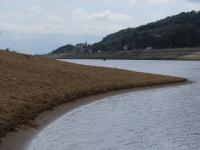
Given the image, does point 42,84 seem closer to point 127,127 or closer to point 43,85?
point 43,85

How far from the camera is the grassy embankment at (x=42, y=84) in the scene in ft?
95.0

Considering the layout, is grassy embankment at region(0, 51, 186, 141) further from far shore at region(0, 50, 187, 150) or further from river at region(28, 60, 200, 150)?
river at region(28, 60, 200, 150)

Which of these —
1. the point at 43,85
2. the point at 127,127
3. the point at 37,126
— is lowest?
the point at 127,127

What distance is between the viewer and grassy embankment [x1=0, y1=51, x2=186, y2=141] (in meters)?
29.0

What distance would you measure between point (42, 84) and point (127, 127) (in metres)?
15.6

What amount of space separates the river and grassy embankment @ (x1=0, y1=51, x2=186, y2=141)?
151 cm

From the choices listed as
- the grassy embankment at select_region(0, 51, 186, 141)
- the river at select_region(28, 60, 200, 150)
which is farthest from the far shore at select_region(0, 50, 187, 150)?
the river at select_region(28, 60, 200, 150)

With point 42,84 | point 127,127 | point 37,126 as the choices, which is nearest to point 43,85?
point 42,84

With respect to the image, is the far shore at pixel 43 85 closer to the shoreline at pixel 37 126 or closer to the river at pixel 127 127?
the shoreline at pixel 37 126

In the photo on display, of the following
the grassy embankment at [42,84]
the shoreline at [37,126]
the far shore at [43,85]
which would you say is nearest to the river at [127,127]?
the shoreline at [37,126]

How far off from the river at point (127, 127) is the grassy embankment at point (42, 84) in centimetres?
151

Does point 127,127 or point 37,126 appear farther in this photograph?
point 37,126

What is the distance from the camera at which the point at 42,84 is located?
1686 inches

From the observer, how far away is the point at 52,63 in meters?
62.8
